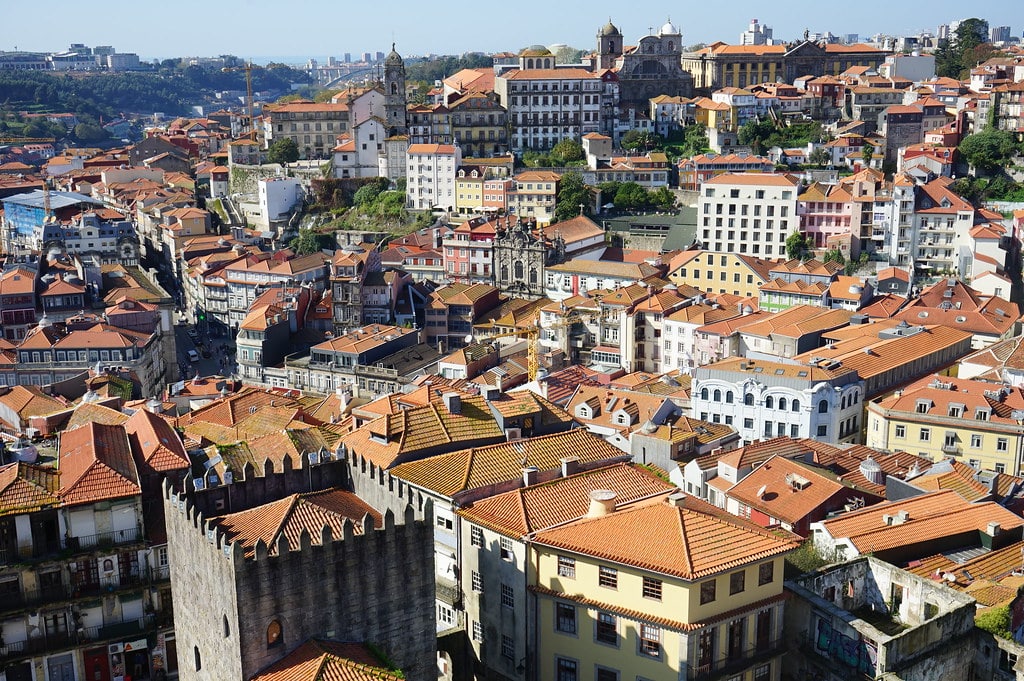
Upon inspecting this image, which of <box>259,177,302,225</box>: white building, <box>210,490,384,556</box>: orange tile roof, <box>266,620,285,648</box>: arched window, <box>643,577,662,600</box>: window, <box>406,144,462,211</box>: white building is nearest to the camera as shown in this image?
<box>266,620,285,648</box>: arched window

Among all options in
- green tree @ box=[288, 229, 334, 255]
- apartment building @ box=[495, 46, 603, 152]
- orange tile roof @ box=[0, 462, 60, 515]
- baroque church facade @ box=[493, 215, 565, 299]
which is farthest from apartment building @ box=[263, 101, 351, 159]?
orange tile roof @ box=[0, 462, 60, 515]

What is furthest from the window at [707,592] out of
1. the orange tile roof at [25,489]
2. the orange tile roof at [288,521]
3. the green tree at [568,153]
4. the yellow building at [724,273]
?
the green tree at [568,153]

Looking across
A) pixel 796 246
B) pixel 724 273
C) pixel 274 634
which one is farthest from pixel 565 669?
pixel 796 246

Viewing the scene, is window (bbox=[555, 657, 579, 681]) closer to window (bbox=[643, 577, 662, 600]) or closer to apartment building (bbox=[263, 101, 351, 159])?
window (bbox=[643, 577, 662, 600])

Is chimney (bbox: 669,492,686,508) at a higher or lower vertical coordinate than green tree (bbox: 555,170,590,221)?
lower

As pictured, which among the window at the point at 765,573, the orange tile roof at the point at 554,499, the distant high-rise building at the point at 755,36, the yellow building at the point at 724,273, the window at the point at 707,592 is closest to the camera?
the window at the point at 707,592

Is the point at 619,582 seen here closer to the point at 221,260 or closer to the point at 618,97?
the point at 221,260

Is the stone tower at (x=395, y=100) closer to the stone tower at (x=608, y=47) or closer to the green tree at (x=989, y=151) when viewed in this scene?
the stone tower at (x=608, y=47)
